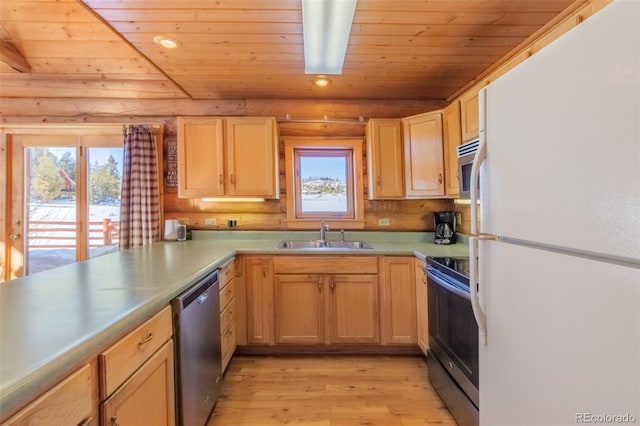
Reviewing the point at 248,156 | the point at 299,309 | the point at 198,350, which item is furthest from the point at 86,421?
the point at 248,156

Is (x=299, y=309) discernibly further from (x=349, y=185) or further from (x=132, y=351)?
(x=132, y=351)

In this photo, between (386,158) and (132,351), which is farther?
(386,158)

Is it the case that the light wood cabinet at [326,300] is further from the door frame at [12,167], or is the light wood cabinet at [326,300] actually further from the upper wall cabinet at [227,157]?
the door frame at [12,167]

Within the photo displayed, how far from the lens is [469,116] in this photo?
2.25 m

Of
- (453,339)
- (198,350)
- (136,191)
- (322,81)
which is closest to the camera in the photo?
(198,350)

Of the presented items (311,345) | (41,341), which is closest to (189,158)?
(311,345)

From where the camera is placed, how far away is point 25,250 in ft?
10.1

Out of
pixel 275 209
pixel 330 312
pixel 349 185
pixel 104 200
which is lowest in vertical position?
pixel 330 312

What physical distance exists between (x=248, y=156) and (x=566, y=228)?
8.10 ft

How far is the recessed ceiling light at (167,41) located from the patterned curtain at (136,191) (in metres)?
1.18

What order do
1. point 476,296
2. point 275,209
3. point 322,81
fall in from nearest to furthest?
point 476,296 → point 322,81 → point 275,209

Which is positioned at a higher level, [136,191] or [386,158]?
[386,158]

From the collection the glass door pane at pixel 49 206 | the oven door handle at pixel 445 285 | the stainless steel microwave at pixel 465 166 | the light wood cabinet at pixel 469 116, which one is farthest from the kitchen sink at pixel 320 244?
the glass door pane at pixel 49 206

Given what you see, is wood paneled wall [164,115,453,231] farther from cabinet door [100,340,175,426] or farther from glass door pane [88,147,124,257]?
cabinet door [100,340,175,426]
